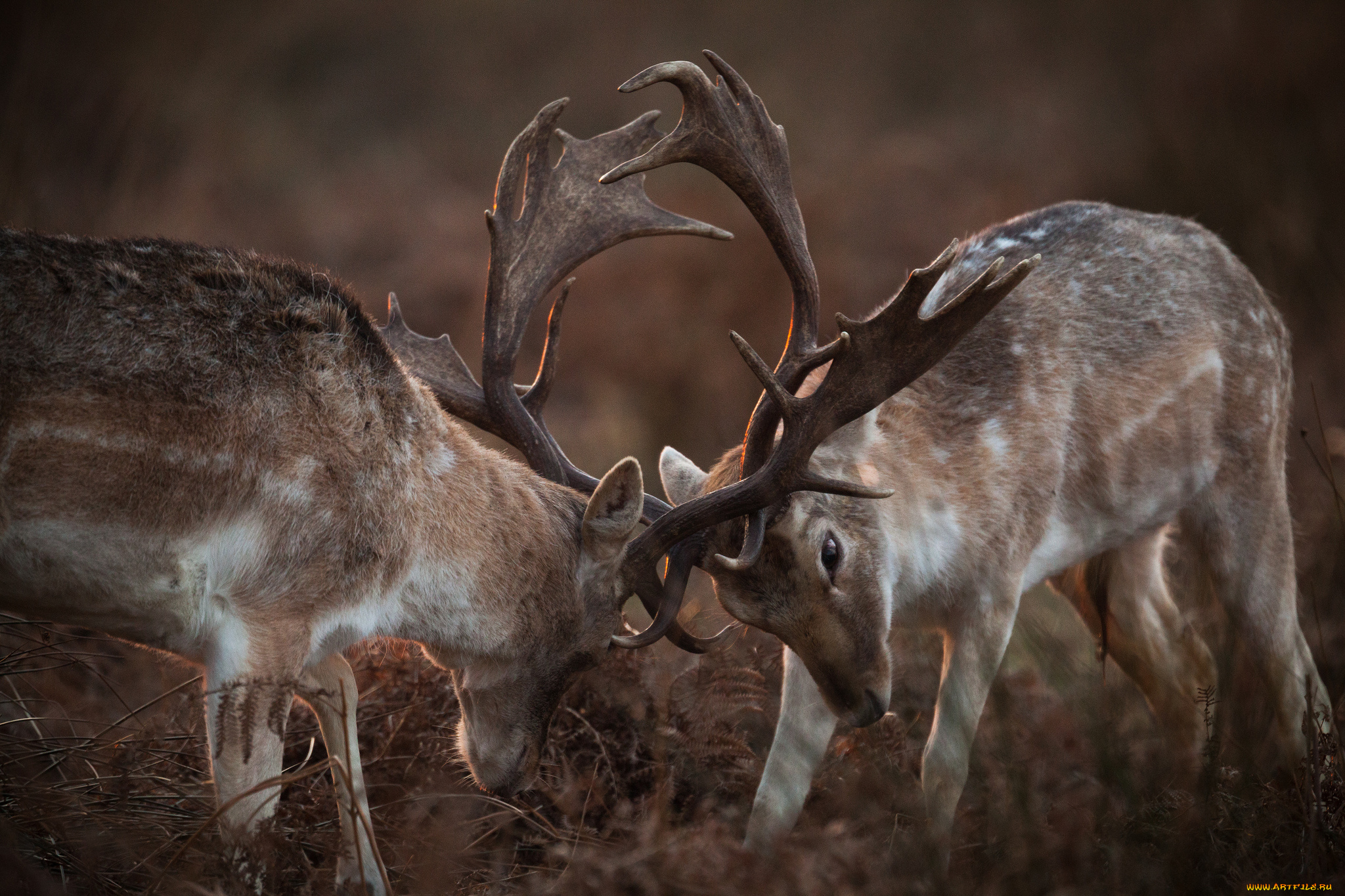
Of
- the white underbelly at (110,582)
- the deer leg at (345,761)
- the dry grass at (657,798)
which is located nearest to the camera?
the dry grass at (657,798)

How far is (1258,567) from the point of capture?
14.0 feet

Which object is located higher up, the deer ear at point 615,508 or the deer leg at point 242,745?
the deer ear at point 615,508

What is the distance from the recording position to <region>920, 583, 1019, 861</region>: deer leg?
361 cm

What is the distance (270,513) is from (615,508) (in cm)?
104

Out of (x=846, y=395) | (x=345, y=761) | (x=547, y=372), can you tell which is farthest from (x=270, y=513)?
(x=846, y=395)

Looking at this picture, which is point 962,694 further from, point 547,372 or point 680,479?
point 547,372

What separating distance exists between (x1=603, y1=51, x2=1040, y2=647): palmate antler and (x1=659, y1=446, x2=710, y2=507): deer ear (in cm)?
39

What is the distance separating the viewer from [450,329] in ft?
36.8

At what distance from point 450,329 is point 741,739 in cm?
808

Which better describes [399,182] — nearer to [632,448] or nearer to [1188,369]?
[632,448]

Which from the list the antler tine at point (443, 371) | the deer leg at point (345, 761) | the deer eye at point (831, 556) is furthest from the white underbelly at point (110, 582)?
the deer eye at point (831, 556)

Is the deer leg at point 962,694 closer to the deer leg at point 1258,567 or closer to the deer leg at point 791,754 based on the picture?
the deer leg at point 791,754

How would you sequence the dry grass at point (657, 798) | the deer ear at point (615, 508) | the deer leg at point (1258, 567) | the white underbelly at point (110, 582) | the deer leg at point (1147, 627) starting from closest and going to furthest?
the dry grass at point (657, 798)
the white underbelly at point (110, 582)
the deer ear at point (615, 508)
the deer leg at point (1258, 567)
the deer leg at point (1147, 627)

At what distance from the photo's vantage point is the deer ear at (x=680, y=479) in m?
3.92
